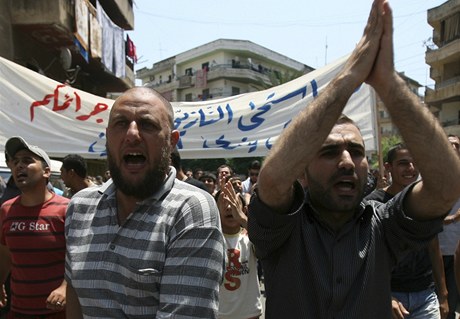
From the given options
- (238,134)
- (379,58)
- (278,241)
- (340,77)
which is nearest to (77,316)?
(278,241)

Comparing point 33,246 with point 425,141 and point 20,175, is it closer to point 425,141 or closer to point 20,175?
point 20,175

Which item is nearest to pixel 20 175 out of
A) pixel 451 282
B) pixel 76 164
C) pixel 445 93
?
pixel 76 164

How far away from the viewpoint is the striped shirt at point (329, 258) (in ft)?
5.29

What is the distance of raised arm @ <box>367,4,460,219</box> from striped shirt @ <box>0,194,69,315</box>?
2274 mm

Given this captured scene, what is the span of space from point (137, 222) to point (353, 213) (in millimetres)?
846

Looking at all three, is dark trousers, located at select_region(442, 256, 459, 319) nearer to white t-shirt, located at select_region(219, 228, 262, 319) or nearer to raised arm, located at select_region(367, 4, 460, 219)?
white t-shirt, located at select_region(219, 228, 262, 319)

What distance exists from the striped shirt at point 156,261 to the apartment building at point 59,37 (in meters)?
8.26

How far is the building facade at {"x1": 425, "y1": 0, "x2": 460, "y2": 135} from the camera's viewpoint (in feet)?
86.7

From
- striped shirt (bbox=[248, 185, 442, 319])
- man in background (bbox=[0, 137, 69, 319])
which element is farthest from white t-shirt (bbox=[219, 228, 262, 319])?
striped shirt (bbox=[248, 185, 442, 319])

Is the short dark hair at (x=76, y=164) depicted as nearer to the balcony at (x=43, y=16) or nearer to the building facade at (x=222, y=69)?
the balcony at (x=43, y=16)

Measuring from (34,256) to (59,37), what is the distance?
905cm

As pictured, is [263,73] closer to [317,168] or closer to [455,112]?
[455,112]

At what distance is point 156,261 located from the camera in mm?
1501

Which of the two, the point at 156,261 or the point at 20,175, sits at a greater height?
the point at 20,175
